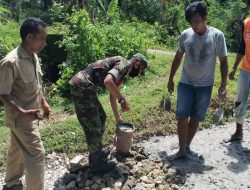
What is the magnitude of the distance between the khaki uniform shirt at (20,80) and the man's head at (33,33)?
0.11m

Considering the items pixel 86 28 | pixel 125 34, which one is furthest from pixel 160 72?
pixel 86 28

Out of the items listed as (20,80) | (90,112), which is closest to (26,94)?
(20,80)

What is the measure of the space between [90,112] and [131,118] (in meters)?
2.15

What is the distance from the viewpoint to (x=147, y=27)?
1238 cm

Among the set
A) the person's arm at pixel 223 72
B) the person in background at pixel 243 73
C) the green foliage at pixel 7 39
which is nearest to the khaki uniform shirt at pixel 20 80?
the person's arm at pixel 223 72

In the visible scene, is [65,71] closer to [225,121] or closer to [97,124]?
[225,121]

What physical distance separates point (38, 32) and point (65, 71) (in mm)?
5200

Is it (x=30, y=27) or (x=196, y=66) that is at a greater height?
(x=30, y=27)

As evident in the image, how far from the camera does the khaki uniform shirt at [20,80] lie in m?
3.82

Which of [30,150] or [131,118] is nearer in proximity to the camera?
[30,150]

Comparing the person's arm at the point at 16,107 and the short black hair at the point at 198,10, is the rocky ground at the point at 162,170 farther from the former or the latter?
the short black hair at the point at 198,10

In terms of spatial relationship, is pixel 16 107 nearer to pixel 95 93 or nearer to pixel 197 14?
pixel 95 93

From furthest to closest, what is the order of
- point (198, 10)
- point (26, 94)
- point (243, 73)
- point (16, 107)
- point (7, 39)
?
point (7, 39) < point (243, 73) < point (198, 10) < point (26, 94) < point (16, 107)

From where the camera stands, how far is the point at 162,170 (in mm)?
5336
